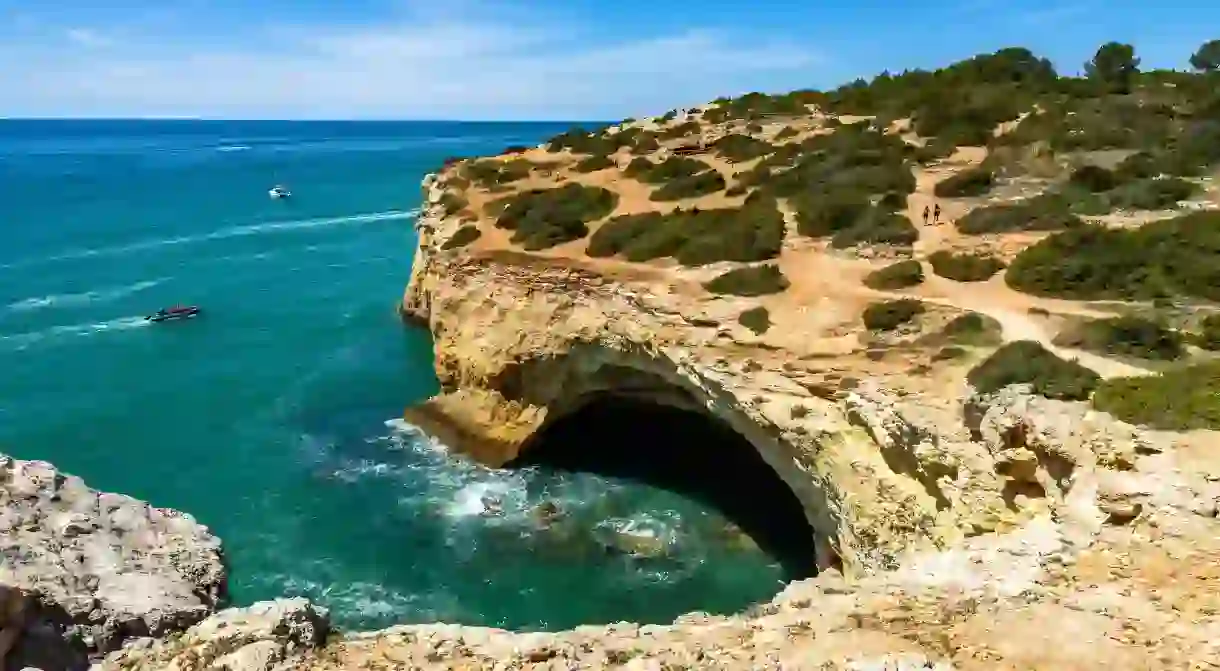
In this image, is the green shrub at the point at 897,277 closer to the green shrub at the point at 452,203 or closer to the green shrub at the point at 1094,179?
the green shrub at the point at 1094,179

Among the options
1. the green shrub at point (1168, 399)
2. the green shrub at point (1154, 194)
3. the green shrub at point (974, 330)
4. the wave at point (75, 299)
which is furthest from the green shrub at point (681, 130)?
the green shrub at point (1168, 399)

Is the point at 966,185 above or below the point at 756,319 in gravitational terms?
above

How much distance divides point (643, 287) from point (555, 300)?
3.53 meters

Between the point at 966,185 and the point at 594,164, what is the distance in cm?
1860

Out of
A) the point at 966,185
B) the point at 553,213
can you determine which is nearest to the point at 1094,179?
the point at 966,185

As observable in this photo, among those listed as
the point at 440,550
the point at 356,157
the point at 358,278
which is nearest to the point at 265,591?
the point at 440,550

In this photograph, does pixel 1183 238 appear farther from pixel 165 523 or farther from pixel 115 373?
pixel 115 373

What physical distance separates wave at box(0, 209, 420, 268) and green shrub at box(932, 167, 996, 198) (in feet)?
171

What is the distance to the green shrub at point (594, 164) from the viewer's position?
1612 inches

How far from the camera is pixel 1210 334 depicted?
17.0 metres

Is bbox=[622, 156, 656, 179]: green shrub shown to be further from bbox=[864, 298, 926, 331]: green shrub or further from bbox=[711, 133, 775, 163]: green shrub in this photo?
bbox=[864, 298, 926, 331]: green shrub

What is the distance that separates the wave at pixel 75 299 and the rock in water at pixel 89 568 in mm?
41420

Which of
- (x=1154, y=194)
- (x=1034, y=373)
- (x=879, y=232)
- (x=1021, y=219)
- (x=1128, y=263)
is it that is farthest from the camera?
(x=879, y=232)

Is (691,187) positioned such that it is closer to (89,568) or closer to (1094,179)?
(1094,179)
